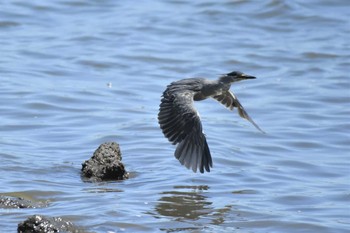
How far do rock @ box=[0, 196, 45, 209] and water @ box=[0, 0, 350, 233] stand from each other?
103 mm

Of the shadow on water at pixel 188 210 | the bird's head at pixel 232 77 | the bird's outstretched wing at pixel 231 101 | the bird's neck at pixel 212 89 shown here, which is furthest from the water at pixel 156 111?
the bird's head at pixel 232 77

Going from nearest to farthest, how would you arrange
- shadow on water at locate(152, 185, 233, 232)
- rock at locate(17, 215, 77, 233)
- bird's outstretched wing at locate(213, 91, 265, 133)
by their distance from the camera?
rock at locate(17, 215, 77, 233) < shadow on water at locate(152, 185, 233, 232) < bird's outstretched wing at locate(213, 91, 265, 133)

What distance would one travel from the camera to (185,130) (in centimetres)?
833

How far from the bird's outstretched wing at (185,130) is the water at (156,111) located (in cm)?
43

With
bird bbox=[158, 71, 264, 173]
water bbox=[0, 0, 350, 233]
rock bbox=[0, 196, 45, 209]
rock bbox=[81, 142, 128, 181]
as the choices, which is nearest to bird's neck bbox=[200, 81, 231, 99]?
bird bbox=[158, 71, 264, 173]

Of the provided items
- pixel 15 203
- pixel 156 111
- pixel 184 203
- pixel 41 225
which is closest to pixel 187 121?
pixel 184 203

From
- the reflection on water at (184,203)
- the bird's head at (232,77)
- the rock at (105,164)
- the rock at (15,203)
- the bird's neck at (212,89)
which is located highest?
the bird's head at (232,77)

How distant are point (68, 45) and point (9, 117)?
4.23m

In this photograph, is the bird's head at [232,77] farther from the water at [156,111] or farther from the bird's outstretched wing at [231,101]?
the water at [156,111]

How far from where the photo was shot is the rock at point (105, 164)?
8.50 meters

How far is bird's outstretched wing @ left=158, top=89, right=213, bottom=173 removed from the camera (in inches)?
320

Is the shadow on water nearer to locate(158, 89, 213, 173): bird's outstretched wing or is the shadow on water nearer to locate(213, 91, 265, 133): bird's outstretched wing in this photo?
locate(158, 89, 213, 173): bird's outstretched wing

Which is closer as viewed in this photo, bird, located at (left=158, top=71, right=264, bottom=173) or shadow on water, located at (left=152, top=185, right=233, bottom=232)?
shadow on water, located at (left=152, top=185, right=233, bottom=232)

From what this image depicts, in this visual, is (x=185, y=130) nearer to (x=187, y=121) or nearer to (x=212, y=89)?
(x=187, y=121)
